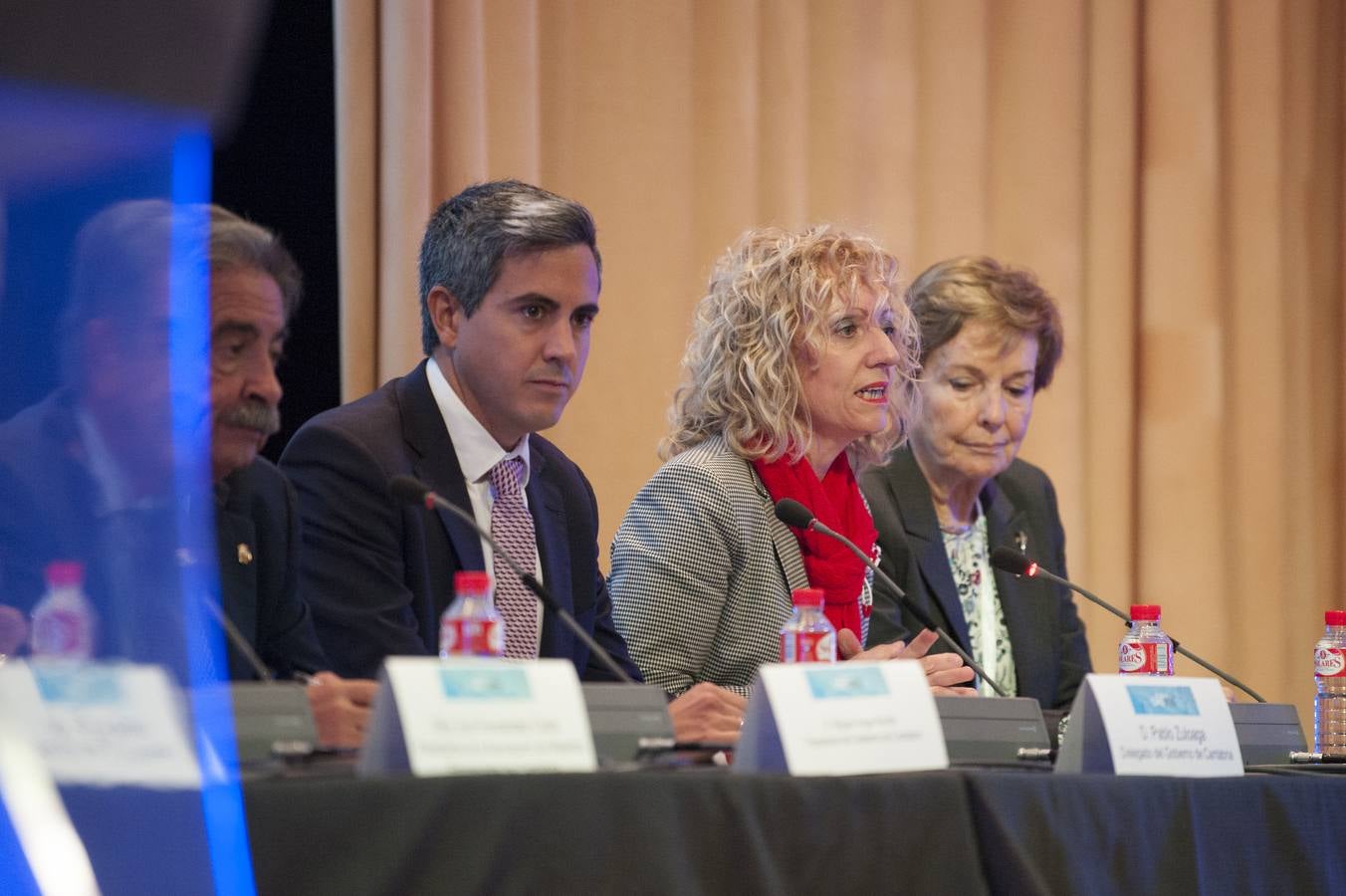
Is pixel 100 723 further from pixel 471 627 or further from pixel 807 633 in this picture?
pixel 807 633

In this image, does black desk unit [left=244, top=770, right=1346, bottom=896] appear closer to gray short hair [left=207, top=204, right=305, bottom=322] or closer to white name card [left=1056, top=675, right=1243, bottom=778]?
white name card [left=1056, top=675, right=1243, bottom=778]

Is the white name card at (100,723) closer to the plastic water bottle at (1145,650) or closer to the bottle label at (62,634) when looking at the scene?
the bottle label at (62,634)

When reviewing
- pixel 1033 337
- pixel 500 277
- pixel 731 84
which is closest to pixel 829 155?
pixel 731 84

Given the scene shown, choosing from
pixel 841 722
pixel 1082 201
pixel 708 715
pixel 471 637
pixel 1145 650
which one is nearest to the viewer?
pixel 841 722

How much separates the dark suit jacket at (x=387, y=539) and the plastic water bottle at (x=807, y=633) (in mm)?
363

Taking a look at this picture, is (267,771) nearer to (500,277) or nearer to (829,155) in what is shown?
(500,277)

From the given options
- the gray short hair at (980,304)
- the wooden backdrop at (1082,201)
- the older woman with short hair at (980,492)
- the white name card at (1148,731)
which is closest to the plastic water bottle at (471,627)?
the white name card at (1148,731)

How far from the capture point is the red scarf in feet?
9.06

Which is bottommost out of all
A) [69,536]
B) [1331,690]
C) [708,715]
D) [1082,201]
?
[1331,690]

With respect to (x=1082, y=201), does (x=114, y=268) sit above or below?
below

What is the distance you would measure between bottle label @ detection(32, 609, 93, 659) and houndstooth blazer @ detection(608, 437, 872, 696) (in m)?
1.40

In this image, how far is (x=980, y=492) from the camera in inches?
138

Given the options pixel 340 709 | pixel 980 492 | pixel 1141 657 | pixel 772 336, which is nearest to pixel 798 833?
pixel 340 709

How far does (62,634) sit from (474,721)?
0.34 m
